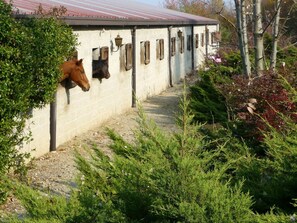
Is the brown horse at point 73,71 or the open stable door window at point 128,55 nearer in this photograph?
the brown horse at point 73,71

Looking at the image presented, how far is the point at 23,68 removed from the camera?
8641 mm

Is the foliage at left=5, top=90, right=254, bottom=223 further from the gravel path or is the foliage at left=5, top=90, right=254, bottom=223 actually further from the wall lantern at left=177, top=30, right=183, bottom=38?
the wall lantern at left=177, top=30, right=183, bottom=38

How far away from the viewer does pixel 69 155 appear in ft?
36.3

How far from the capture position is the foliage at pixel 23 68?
801 cm

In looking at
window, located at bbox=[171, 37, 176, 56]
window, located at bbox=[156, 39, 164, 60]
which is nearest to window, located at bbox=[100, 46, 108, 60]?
window, located at bbox=[156, 39, 164, 60]

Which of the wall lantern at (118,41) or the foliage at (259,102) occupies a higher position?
the wall lantern at (118,41)

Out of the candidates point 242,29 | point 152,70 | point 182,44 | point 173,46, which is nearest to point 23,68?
point 242,29

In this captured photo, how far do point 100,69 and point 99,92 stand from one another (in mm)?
787

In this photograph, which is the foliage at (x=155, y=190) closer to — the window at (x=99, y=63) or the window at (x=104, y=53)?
the window at (x=99, y=63)

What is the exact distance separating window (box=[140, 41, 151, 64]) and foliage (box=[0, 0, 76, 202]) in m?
8.51

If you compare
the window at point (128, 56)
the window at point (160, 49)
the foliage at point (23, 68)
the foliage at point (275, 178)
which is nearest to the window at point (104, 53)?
the window at point (128, 56)

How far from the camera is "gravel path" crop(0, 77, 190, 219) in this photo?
8.51 meters

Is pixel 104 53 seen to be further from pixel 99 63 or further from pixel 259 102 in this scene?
pixel 259 102

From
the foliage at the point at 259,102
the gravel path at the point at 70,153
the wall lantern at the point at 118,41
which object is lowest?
the gravel path at the point at 70,153
